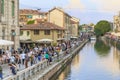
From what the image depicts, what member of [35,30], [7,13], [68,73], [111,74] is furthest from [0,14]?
[35,30]

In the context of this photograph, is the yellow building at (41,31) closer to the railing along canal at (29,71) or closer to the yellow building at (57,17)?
the yellow building at (57,17)

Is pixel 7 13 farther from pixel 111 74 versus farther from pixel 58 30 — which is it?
pixel 58 30

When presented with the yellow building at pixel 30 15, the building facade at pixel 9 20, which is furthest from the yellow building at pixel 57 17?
the building facade at pixel 9 20

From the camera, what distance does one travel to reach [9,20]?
40781 mm

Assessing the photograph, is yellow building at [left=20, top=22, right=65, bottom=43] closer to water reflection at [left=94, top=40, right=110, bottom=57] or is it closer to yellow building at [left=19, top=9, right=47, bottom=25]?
water reflection at [left=94, top=40, right=110, bottom=57]

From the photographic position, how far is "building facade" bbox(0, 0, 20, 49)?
38.3 metres

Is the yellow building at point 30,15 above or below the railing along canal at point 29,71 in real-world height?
above

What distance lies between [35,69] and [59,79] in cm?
617

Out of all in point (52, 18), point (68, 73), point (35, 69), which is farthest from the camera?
point (52, 18)

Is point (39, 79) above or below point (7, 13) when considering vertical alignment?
below

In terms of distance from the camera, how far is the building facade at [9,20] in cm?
3828

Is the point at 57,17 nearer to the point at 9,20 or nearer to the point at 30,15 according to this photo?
the point at 30,15

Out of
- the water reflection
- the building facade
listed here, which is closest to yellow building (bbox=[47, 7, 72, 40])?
the water reflection

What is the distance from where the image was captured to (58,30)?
7894cm
